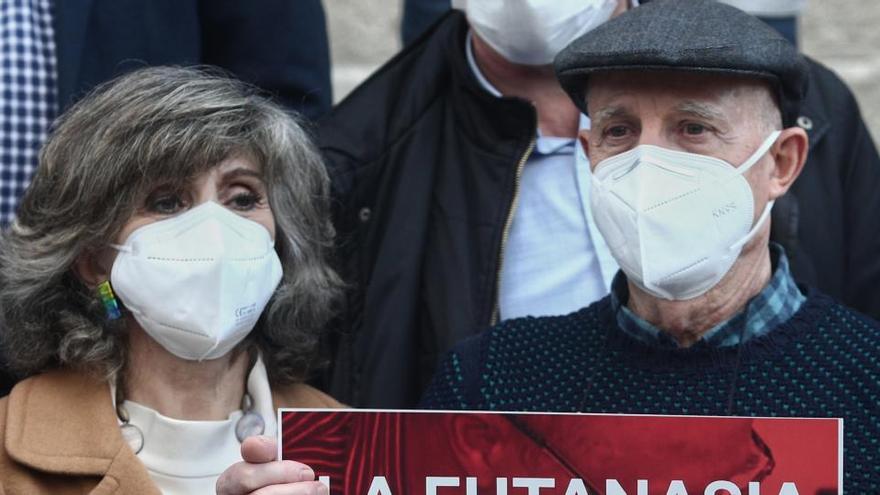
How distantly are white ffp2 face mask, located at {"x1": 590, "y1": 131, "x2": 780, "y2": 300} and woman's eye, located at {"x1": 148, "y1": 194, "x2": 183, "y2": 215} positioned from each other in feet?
2.78

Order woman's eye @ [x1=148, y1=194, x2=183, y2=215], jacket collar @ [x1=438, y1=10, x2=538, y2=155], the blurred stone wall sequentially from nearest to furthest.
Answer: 1. woman's eye @ [x1=148, y1=194, x2=183, y2=215]
2. jacket collar @ [x1=438, y1=10, x2=538, y2=155]
3. the blurred stone wall

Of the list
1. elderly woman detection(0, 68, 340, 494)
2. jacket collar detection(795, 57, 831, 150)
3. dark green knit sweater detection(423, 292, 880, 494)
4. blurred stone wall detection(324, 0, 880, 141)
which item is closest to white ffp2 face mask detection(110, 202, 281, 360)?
elderly woman detection(0, 68, 340, 494)

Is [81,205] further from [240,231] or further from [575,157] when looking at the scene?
[575,157]

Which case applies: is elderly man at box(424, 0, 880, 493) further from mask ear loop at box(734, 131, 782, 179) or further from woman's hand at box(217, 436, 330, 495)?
woman's hand at box(217, 436, 330, 495)

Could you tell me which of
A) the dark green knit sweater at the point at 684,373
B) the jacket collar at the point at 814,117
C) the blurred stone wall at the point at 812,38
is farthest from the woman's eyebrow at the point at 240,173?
the blurred stone wall at the point at 812,38

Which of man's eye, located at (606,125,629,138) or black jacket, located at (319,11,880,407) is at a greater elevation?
man's eye, located at (606,125,629,138)

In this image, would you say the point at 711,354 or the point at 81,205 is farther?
the point at 81,205

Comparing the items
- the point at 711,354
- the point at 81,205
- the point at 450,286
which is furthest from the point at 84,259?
the point at 711,354

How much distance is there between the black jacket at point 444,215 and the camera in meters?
3.65

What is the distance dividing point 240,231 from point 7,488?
62cm

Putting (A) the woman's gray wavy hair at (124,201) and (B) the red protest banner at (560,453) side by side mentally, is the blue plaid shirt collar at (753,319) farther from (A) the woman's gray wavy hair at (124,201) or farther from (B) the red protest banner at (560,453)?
(A) the woman's gray wavy hair at (124,201)

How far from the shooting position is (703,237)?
298 centimetres

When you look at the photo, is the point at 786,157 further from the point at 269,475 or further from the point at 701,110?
the point at 269,475

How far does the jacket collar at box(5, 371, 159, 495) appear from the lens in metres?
3.12
